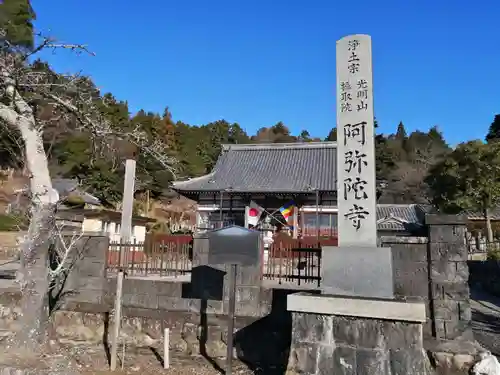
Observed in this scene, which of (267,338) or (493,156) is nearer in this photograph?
(267,338)

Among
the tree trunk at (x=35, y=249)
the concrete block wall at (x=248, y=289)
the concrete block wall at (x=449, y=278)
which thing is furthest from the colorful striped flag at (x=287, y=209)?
the tree trunk at (x=35, y=249)

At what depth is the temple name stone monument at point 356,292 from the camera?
4.61 m

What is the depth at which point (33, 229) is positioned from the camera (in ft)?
21.9

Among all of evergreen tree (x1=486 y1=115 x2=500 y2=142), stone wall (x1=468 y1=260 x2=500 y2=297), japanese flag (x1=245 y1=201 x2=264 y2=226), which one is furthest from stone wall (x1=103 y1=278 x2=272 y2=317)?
evergreen tree (x1=486 y1=115 x2=500 y2=142)

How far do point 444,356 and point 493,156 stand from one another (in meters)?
23.1

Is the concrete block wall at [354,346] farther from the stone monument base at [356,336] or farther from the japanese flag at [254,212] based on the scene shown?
the japanese flag at [254,212]

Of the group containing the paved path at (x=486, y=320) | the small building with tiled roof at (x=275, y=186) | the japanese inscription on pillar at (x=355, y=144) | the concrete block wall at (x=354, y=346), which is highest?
the small building with tiled roof at (x=275, y=186)

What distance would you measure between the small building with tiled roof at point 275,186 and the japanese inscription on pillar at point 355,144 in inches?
776

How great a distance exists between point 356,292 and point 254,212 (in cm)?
2151

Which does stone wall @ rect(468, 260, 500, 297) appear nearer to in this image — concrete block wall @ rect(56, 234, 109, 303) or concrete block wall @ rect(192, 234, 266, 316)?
concrete block wall @ rect(192, 234, 266, 316)

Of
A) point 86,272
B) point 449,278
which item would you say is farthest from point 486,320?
point 86,272

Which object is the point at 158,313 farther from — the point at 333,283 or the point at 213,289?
the point at 333,283

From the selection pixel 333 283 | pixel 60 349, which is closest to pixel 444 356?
pixel 333 283

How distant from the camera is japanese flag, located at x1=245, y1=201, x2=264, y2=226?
2614cm
